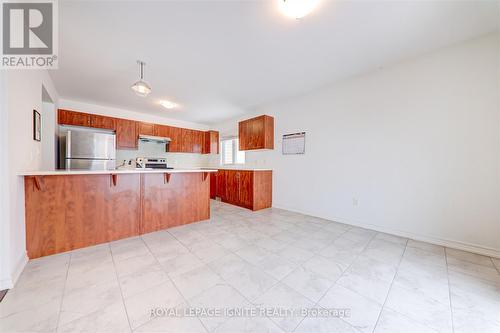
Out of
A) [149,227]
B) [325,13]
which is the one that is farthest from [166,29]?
[149,227]

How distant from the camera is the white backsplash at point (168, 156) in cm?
489

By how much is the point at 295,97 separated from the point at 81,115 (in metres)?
4.81

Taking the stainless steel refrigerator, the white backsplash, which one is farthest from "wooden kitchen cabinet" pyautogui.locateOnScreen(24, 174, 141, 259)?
the white backsplash

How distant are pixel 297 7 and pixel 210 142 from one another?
15.8 feet

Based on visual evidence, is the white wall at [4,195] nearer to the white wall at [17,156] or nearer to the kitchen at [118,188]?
→ the white wall at [17,156]

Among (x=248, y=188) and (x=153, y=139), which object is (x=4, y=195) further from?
(x=153, y=139)

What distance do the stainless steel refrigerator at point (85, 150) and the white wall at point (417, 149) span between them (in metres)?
4.41

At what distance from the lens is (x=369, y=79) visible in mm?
2848

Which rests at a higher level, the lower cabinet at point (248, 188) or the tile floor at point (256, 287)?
the lower cabinet at point (248, 188)

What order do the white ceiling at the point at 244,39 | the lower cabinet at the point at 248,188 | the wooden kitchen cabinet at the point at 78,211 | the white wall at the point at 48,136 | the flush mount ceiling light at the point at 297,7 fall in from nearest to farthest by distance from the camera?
the flush mount ceiling light at the point at 297,7
the white ceiling at the point at 244,39
the wooden kitchen cabinet at the point at 78,211
the white wall at the point at 48,136
the lower cabinet at the point at 248,188

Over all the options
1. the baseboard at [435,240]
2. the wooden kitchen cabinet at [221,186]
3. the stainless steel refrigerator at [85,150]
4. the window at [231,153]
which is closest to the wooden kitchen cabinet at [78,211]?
the stainless steel refrigerator at [85,150]

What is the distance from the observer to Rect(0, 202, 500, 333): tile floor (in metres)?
1.14

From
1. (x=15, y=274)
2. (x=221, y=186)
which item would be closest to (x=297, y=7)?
(x=15, y=274)

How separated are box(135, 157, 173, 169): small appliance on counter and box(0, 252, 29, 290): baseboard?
3.16 metres
